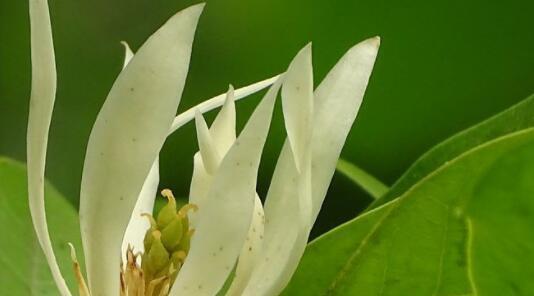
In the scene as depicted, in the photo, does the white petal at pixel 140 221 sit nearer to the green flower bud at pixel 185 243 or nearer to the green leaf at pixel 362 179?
the green flower bud at pixel 185 243

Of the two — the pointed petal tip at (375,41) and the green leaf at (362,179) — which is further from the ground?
the pointed petal tip at (375,41)

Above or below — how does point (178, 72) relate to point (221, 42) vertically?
below

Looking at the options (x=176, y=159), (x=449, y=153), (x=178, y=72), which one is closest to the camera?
(x=178, y=72)

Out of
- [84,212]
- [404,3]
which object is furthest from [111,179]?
[404,3]

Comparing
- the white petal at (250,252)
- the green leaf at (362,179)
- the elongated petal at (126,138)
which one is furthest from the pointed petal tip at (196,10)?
the green leaf at (362,179)

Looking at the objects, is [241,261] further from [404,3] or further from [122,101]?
[404,3]

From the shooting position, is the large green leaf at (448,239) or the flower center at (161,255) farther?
the flower center at (161,255)

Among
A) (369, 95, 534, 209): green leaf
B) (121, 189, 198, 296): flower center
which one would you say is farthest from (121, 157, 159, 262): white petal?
(369, 95, 534, 209): green leaf
